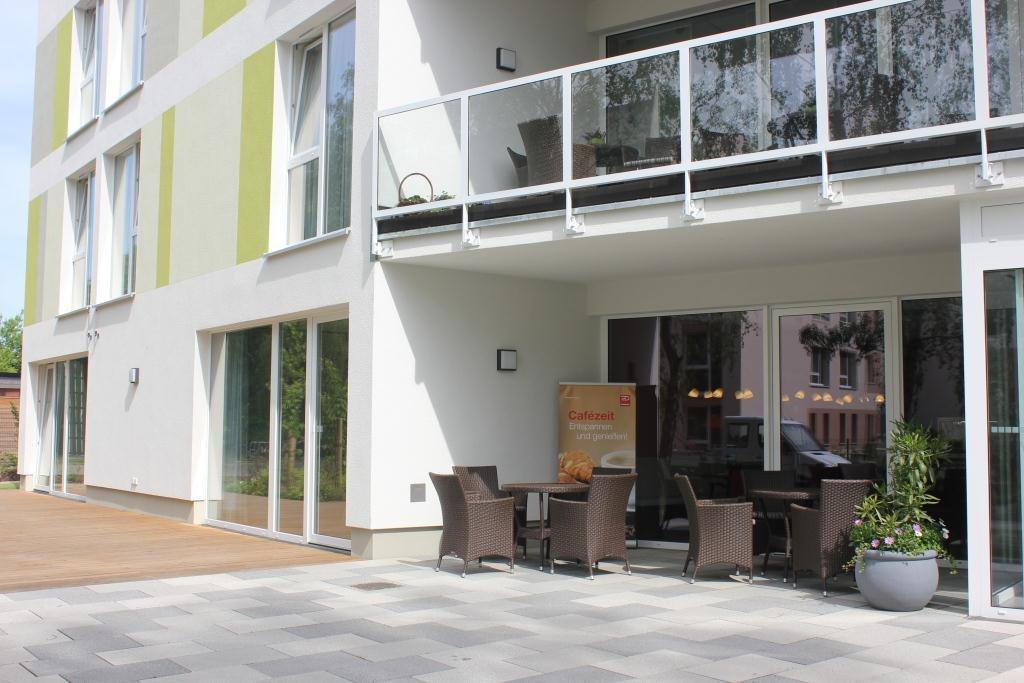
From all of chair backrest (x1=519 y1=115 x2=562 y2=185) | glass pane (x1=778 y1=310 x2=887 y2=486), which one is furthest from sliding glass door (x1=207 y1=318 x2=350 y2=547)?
glass pane (x1=778 y1=310 x2=887 y2=486)

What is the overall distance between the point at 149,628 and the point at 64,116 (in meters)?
14.2

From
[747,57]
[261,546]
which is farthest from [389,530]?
[747,57]

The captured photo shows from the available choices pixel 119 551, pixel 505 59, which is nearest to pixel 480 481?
pixel 119 551

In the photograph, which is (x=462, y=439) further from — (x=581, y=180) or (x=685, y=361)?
(x=581, y=180)

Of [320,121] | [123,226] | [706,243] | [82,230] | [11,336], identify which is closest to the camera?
[706,243]

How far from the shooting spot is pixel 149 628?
627 centimetres

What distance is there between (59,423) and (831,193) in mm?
14999

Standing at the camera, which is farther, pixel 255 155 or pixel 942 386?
A: pixel 255 155

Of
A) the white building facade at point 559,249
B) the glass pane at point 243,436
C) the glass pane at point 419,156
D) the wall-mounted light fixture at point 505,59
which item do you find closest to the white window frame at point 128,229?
the white building facade at point 559,249

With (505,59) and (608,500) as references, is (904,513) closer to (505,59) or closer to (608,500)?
(608,500)

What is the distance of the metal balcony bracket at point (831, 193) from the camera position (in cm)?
668

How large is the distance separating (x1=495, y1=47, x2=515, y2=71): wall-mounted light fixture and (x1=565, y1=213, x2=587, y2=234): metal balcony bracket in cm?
307

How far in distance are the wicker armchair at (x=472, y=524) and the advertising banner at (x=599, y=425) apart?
6.27ft

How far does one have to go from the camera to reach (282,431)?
35.6ft
